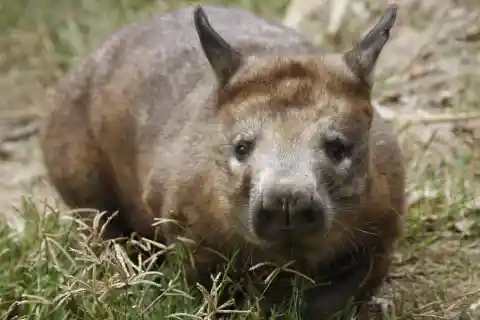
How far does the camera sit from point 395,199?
362 cm

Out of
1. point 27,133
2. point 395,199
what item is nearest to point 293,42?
point 395,199

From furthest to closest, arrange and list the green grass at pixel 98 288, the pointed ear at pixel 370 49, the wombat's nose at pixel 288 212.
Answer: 1. the green grass at pixel 98 288
2. the pointed ear at pixel 370 49
3. the wombat's nose at pixel 288 212

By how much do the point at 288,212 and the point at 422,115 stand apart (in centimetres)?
238

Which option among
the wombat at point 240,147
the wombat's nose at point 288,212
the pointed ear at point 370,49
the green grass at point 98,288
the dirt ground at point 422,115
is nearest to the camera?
the wombat's nose at point 288,212

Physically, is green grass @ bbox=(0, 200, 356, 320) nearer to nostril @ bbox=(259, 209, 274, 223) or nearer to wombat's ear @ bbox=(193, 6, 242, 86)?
nostril @ bbox=(259, 209, 274, 223)

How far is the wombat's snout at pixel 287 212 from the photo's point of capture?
296 cm

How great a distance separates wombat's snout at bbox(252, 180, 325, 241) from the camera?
2.96 metres

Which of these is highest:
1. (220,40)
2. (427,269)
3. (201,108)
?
(220,40)

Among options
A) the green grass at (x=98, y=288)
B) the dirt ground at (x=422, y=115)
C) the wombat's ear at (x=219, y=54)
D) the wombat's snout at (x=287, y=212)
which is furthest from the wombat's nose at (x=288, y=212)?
the dirt ground at (x=422, y=115)

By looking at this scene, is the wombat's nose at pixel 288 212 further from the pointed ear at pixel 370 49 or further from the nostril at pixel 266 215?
the pointed ear at pixel 370 49

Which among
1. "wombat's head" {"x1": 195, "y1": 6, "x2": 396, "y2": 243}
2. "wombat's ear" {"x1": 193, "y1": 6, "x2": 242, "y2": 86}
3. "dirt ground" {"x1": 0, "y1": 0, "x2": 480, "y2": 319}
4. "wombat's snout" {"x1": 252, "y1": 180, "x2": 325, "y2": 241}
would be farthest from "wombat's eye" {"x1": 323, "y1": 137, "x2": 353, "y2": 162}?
"dirt ground" {"x1": 0, "y1": 0, "x2": 480, "y2": 319}

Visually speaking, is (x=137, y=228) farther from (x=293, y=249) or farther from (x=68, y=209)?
(x=293, y=249)

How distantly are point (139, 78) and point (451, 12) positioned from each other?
2.24 meters

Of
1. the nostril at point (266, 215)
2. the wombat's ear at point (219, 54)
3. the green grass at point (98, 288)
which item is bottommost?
the green grass at point (98, 288)
